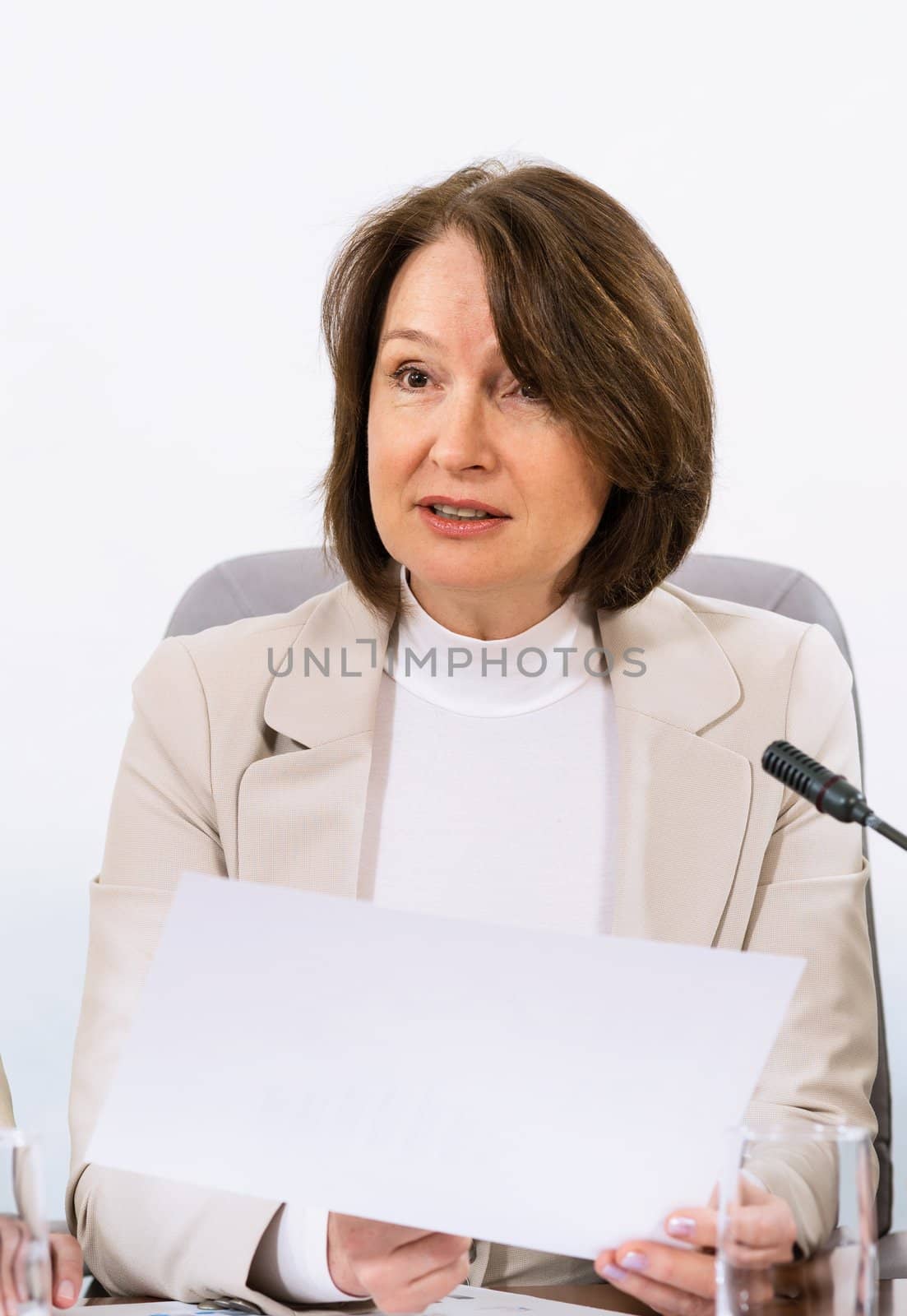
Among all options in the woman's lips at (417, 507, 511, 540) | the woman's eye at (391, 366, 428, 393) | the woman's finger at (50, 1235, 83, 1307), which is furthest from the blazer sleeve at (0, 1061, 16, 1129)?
the woman's eye at (391, 366, 428, 393)

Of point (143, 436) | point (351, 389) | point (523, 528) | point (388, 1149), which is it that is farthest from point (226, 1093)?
point (143, 436)

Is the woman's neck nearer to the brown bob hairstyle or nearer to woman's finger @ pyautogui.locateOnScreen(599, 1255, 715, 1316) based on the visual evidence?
the brown bob hairstyle

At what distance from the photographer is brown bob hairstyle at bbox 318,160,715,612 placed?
4.46 feet

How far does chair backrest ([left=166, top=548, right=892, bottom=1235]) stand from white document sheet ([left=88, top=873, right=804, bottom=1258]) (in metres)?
0.84

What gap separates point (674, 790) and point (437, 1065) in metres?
0.67

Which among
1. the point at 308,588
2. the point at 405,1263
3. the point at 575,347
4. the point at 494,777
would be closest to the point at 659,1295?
the point at 405,1263

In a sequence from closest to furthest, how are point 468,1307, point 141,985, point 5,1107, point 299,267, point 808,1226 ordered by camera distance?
point 808,1226
point 468,1307
point 5,1107
point 141,985
point 299,267

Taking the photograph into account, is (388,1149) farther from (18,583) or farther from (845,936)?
(18,583)

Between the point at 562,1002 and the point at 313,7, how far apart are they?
1.92 metres

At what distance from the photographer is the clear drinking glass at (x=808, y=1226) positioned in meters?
0.74

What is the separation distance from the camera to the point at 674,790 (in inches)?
56.2

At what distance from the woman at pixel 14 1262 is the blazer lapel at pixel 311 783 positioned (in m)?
0.32

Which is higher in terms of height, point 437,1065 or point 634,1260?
point 437,1065

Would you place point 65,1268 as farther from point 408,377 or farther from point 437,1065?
point 408,377
